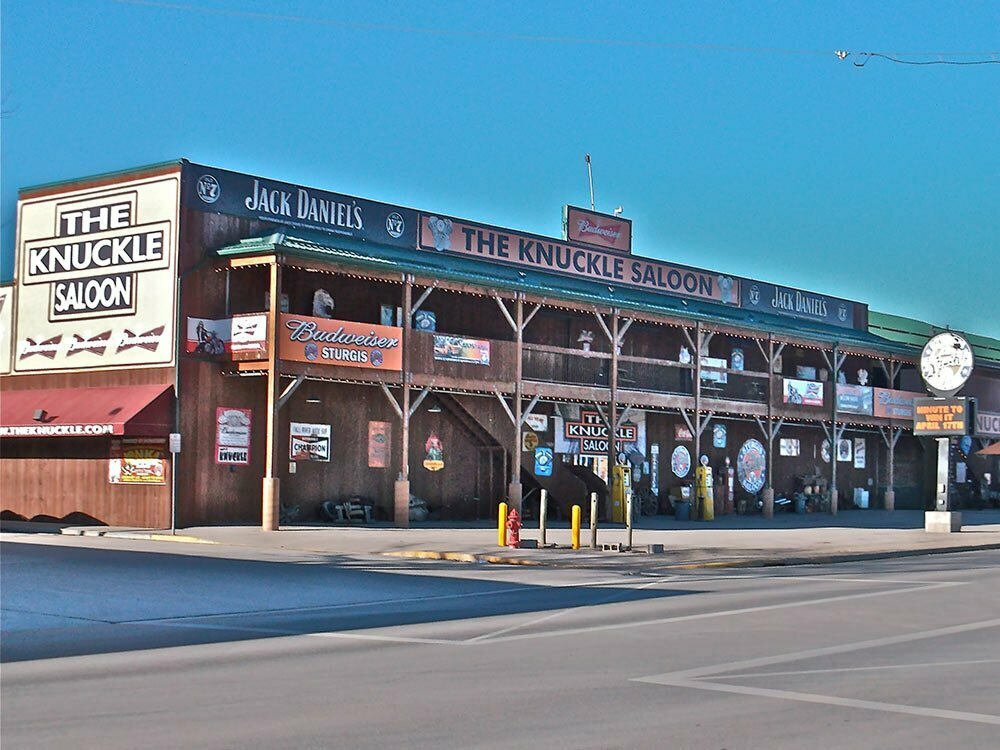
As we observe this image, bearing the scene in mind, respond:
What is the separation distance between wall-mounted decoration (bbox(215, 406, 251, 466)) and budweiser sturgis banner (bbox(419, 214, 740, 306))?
8439 millimetres

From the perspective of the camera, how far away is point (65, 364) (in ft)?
112

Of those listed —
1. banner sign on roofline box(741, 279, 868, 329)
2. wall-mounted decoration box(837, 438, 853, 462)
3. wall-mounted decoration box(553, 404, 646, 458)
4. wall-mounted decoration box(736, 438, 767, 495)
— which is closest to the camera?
Result: wall-mounted decoration box(553, 404, 646, 458)

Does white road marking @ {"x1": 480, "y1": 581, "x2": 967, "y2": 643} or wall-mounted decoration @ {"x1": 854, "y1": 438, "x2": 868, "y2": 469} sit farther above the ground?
wall-mounted decoration @ {"x1": 854, "y1": 438, "x2": 868, "y2": 469}

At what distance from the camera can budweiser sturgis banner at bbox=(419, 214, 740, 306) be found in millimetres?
38875

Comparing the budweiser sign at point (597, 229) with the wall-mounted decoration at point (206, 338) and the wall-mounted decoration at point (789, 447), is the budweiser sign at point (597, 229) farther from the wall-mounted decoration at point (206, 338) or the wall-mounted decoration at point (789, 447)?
the wall-mounted decoration at point (206, 338)

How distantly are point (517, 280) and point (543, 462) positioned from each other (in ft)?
18.1

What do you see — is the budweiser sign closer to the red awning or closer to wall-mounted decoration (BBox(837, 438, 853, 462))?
wall-mounted decoration (BBox(837, 438, 853, 462))

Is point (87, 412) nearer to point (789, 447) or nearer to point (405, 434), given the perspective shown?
point (405, 434)

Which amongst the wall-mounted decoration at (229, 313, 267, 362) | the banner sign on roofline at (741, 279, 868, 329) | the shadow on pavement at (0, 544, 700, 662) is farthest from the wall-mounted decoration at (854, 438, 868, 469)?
the shadow on pavement at (0, 544, 700, 662)

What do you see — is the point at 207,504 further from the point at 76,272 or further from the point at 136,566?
the point at 136,566

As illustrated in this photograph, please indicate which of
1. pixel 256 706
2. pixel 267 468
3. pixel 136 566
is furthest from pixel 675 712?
pixel 267 468

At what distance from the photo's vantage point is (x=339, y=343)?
1246 inches

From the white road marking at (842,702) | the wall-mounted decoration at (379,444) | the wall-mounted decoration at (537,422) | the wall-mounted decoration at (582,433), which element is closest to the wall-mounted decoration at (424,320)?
the wall-mounted decoration at (379,444)

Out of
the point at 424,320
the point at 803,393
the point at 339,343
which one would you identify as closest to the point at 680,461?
the point at 803,393
